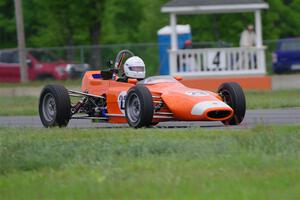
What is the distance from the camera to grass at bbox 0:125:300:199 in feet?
32.8

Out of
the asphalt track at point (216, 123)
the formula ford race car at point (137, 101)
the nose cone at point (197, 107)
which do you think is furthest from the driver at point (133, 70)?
the nose cone at point (197, 107)

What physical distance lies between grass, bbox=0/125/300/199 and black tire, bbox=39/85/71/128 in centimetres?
279

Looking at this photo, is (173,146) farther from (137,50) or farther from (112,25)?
(112,25)

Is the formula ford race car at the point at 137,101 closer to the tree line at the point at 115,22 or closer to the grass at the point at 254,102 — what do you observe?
the grass at the point at 254,102

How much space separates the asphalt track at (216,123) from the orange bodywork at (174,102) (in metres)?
0.52

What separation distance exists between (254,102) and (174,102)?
8527mm

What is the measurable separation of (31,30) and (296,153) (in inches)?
2009

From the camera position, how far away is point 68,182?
1062 centimetres

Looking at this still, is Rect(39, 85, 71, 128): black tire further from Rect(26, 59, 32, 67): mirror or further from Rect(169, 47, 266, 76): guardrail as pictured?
Rect(26, 59, 32, 67): mirror

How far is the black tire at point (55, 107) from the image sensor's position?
17672 millimetres

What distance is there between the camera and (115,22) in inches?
2408

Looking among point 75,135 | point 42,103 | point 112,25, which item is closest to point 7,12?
point 112,25

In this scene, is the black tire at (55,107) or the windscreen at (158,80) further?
the black tire at (55,107)

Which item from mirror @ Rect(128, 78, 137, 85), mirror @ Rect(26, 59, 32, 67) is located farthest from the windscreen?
mirror @ Rect(26, 59, 32, 67)
